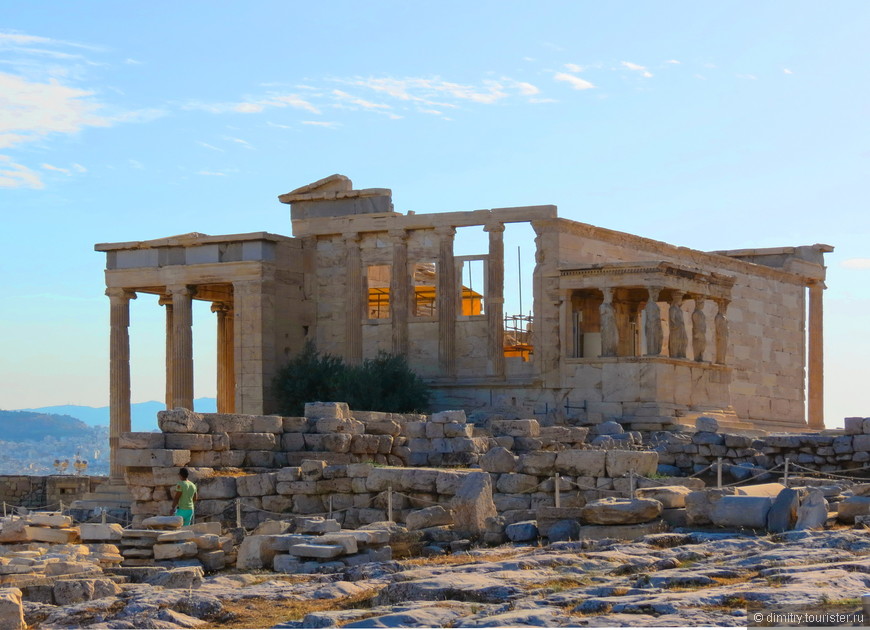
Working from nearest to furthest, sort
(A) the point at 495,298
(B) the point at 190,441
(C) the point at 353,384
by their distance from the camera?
1. (B) the point at 190,441
2. (C) the point at 353,384
3. (A) the point at 495,298

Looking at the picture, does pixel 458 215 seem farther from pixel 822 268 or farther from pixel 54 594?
pixel 54 594

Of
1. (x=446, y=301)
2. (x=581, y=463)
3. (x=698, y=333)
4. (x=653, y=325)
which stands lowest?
(x=581, y=463)

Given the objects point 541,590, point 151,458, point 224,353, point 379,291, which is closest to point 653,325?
point 379,291

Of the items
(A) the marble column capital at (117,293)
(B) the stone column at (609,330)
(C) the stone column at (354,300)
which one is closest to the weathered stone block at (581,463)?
(B) the stone column at (609,330)

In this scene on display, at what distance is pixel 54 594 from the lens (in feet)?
43.9

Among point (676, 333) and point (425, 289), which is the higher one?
point (425, 289)

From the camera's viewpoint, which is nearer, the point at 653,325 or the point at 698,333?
the point at 653,325

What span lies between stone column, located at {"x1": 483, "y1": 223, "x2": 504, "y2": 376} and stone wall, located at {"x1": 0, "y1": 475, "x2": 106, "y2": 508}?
9.89 metres

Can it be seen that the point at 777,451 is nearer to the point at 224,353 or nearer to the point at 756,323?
the point at 756,323

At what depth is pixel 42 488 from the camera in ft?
119

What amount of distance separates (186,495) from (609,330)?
1270 centimetres

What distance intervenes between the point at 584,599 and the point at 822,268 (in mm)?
31080

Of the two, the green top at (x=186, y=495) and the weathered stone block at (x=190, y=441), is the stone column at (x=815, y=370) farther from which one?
the green top at (x=186, y=495)

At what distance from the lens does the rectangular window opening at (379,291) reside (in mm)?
34875
